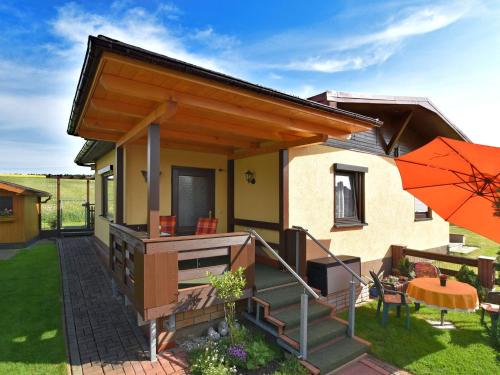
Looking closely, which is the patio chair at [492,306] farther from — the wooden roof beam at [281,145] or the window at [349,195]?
the wooden roof beam at [281,145]

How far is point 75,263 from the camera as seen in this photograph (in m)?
8.54

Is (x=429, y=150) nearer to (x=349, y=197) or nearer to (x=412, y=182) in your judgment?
(x=412, y=182)

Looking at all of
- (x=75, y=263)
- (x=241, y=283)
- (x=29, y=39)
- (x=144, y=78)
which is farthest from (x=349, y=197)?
(x=29, y=39)

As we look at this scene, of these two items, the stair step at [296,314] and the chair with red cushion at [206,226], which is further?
the chair with red cushion at [206,226]

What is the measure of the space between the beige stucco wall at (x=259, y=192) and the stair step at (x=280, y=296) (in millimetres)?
1334

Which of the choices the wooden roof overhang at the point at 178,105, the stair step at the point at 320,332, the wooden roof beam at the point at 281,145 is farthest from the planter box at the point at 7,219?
the stair step at the point at 320,332

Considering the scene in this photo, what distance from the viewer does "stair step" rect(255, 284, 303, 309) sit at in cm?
468

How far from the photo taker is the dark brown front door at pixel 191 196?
703 cm

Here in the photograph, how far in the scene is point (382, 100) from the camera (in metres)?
7.37

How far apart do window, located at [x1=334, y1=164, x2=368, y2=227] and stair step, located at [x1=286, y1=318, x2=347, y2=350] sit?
2.87 metres

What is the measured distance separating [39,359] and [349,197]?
7.15m

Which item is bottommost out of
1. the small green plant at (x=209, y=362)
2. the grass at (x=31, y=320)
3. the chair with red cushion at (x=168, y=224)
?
the small green plant at (x=209, y=362)

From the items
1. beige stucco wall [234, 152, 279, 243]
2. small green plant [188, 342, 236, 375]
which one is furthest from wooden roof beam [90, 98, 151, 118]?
small green plant [188, 342, 236, 375]

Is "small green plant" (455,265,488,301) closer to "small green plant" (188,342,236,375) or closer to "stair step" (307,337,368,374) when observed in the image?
"stair step" (307,337,368,374)
